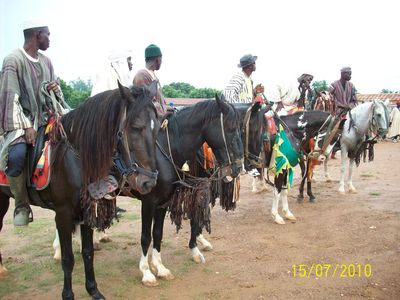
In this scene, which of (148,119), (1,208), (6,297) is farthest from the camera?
(1,208)

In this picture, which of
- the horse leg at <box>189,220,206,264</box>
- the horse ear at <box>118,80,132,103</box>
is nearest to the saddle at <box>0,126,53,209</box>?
the horse ear at <box>118,80,132,103</box>

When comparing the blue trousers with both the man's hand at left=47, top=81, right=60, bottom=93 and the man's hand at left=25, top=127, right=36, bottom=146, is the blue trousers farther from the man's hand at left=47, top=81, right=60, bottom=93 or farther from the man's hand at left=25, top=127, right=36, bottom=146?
the man's hand at left=47, top=81, right=60, bottom=93

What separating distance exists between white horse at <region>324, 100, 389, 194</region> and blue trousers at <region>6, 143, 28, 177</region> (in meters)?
7.43

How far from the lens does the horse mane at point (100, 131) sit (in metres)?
3.36

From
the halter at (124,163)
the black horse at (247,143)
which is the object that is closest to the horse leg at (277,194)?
the black horse at (247,143)

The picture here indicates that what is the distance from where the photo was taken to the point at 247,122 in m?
4.96

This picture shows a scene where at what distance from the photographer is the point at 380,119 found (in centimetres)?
836

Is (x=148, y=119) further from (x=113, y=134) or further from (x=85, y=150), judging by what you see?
(x=85, y=150)

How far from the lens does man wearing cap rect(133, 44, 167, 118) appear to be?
492 cm

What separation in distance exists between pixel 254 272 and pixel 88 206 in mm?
2435

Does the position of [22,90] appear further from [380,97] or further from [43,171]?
[380,97]

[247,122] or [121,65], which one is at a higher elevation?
[121,65]

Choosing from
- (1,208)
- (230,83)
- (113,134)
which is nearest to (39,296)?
(1,208)
